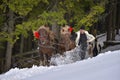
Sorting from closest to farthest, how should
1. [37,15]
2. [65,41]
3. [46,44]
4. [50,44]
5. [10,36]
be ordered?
[46,44]
[50,44]
[65,41]
[10,36]
[37,15]

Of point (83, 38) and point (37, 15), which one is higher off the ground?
point (37, 15)

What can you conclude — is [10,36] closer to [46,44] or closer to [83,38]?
[46,44]

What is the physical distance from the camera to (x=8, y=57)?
20688 millimetres

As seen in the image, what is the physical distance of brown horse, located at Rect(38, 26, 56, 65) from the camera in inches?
585

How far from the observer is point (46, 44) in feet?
49.5

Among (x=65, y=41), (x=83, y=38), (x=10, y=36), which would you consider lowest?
(x=10, y=36)

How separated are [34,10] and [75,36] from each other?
194 inches

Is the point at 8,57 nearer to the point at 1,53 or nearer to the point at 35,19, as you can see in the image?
the point at 35,19

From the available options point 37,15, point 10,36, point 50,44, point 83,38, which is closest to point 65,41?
point 50,44

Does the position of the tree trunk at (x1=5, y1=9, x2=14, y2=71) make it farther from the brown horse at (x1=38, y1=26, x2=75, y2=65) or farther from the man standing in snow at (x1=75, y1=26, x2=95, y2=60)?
the man standing in snow at (x1=75, y1=26, x2=95, y2=60)

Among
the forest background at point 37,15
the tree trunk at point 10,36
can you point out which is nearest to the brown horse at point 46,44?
the forest background at point 37,15

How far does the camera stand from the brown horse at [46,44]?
1485 cm

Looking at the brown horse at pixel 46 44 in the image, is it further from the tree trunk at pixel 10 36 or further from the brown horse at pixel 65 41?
the tree trunk at pixel 10 36

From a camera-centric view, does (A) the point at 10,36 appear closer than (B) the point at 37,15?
Yes
